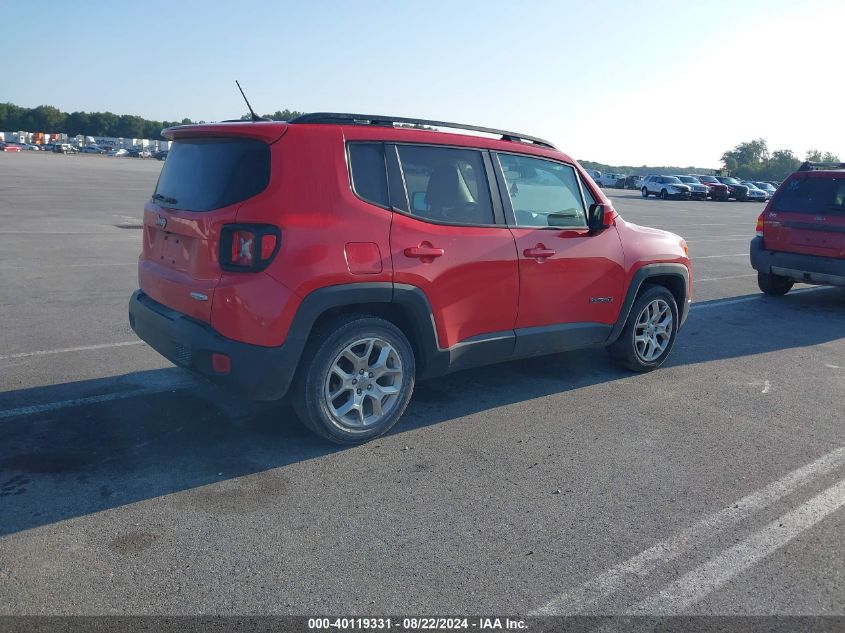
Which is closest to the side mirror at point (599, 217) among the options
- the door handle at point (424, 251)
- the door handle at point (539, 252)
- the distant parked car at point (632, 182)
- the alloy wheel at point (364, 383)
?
the door handle at point (539, 252)

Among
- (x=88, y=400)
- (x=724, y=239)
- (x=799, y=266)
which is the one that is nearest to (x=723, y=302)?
(x=799, y=266)

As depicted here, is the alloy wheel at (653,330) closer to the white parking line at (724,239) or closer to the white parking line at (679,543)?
the white parking line at (679,543)

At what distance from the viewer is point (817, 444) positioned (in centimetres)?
506

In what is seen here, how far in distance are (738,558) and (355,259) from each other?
2.52 m

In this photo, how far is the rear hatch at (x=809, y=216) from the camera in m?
9.66

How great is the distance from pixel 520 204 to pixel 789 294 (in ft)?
25.3

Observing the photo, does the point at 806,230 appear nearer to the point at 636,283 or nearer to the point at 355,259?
the point at 636,283

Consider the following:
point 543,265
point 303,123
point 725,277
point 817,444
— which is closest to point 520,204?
A: point 543,265

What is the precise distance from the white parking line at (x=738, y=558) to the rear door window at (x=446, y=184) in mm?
2537

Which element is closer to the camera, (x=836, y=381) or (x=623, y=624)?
(x=623, y=624)

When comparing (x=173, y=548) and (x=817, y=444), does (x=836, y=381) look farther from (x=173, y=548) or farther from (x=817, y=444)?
(x=173, y=548)

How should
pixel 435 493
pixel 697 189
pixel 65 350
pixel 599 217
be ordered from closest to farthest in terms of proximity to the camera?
pixel 435 493 < pixel 599 217 < pixel 65 350 < pixel 697 189

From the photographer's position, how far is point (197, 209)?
4.41 meters

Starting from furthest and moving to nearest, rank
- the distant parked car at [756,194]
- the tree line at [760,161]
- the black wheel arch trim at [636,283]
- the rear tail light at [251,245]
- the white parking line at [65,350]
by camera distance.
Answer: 1. the tree line at [760,161]
2. the distant parked car at [756,194]
3. the black wheel arch trim at [636,283]
4. the white parking line at [65,350]
5. the rear tail light at [251,245]
